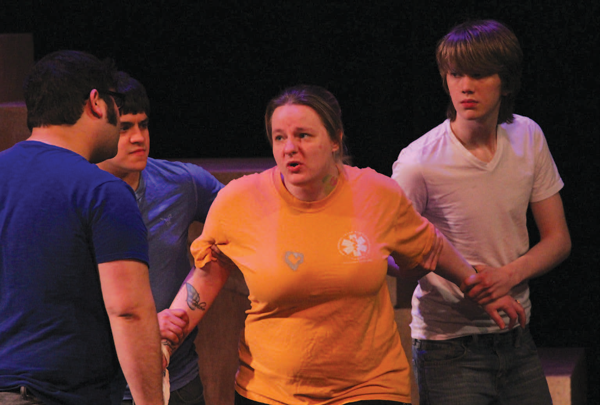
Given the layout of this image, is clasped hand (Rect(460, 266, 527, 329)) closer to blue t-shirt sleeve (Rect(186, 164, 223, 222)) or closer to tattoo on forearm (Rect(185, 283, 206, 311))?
tattoo on forearm (Rect(185, 283, 206, 311))

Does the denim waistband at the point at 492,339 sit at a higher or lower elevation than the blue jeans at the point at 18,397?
lower

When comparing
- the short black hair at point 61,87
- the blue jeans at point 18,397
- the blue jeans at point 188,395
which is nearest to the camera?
the blue jeans at point 18,397

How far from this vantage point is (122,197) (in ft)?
6.46

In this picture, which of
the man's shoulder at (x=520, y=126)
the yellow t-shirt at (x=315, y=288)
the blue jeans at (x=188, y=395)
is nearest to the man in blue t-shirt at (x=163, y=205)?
the blue jeans at (x=188, y=395)

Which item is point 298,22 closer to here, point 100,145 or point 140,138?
point 140,138

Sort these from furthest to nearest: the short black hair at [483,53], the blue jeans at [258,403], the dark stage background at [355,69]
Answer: the dark stage background at [355,69], the short black hair at [483,53], the blue jeans at [258,403]

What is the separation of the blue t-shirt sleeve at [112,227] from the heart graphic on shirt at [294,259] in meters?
0.48

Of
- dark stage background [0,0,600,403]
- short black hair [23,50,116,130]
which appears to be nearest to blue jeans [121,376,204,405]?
short black hair [23,50,116,130]

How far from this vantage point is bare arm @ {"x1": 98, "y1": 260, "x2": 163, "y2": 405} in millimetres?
1943

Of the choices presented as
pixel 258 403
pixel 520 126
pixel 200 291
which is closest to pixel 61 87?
pixel 200 291

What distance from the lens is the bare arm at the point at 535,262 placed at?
2582 millimetres

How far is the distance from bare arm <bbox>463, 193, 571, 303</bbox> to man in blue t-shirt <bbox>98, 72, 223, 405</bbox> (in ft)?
3.32

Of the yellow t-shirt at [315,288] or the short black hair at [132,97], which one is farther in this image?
the short black hair at [132,97]

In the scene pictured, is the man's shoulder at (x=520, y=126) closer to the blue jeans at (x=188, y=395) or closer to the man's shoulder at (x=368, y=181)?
the man's shoulder at (x=368, y=181)
